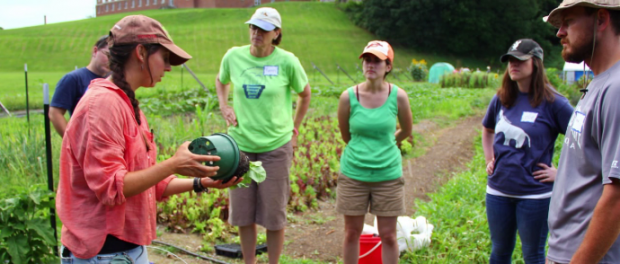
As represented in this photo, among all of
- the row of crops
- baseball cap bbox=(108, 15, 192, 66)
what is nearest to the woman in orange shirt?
baseball cap bbox=(108, 15, 192, 66)

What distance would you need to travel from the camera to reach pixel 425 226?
16.0 feet

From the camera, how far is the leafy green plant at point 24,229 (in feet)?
10.8

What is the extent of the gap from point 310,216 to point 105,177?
438 centimetres

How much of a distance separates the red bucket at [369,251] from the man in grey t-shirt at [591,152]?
2.24m

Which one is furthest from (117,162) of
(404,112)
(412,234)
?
(412,234)

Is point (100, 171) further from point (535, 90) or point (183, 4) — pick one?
point (183, 4)

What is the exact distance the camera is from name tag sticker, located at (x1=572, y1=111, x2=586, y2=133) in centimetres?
201

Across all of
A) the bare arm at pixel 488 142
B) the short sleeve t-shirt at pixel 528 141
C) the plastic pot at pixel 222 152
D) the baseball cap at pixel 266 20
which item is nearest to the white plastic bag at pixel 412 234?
the bare arm at pixel 488 142

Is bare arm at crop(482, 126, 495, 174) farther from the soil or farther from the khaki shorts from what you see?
the soil

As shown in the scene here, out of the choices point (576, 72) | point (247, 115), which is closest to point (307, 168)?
point (247, 115)

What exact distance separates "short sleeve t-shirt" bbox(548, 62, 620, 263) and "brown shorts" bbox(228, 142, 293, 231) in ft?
7.69

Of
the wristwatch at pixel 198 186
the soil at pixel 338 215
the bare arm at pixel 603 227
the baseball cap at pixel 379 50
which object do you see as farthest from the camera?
the soil at pixel 338 215

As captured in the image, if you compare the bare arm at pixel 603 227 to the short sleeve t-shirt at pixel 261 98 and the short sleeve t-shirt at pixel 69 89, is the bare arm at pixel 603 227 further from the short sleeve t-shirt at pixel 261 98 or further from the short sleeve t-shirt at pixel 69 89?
the short sleeve t-shirt at pixel 69 89

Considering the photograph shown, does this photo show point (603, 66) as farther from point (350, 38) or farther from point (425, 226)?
point (350, 38)
